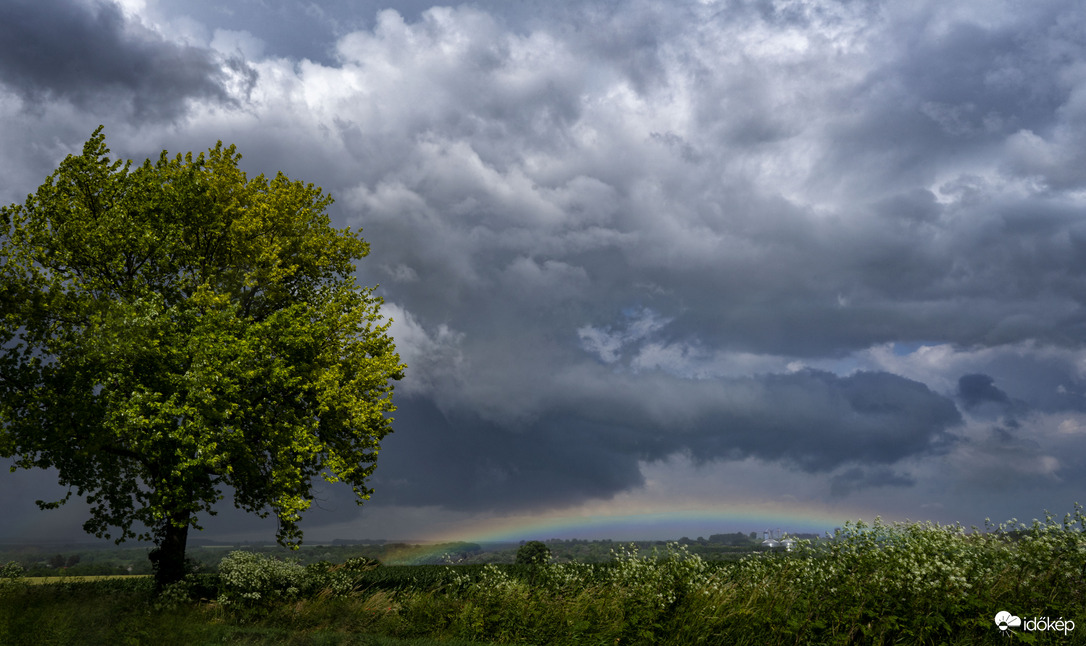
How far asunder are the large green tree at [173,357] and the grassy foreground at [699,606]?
444cm

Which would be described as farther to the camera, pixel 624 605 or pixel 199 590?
pixel 199 590

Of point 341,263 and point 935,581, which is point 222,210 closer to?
point 341,263

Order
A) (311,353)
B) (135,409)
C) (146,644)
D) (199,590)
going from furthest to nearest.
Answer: (311,353)
(199,590)
(135,409)
(146,644)

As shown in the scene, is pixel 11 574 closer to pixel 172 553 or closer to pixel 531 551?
pixel 172 553

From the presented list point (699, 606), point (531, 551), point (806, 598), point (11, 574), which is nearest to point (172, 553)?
point (11, 574)

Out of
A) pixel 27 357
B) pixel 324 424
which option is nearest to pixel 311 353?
pixel 324 424

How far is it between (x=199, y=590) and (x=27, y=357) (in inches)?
389

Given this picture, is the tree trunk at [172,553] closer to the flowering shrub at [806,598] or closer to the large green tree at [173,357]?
the large green tree at [173,357]

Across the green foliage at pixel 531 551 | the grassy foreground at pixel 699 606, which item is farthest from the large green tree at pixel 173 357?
the green foliage at pixel 531 551

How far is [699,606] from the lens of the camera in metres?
14.2

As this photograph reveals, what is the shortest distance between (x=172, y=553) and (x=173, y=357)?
25.0 feet

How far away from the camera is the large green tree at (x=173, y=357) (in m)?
19.9

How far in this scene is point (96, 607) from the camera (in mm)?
16031

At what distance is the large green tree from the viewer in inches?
782
